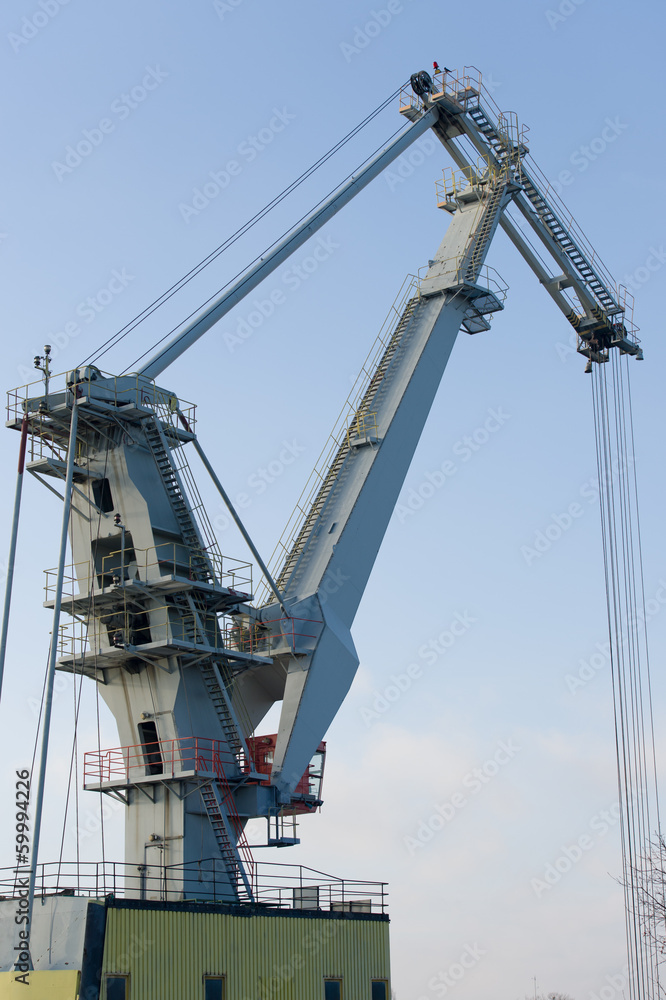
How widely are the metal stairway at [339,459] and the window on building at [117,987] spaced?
13.4m

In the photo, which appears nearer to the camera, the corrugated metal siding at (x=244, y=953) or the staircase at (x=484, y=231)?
the corrugated metal siding at (x=244, y=953)

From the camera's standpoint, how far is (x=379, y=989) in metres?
31.6

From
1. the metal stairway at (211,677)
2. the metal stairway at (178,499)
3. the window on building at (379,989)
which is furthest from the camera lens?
the metal stairway at (178,499)

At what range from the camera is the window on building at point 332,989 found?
99.1ft

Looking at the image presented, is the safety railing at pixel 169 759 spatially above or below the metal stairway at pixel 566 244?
below

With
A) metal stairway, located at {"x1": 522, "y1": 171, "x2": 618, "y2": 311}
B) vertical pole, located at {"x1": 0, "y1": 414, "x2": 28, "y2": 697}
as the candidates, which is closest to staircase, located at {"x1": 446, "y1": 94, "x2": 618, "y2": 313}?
metal stairway, located at {"x1": 522, "y1": 171, "x2": 618, "y2": 311}

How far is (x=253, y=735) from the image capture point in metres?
36.2

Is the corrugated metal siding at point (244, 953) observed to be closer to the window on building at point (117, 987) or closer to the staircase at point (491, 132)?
the window on building at point (117, 987)

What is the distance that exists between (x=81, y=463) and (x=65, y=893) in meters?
12.5

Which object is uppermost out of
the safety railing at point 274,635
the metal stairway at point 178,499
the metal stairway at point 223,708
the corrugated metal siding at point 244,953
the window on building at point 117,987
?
the metal stairway at point 178,499

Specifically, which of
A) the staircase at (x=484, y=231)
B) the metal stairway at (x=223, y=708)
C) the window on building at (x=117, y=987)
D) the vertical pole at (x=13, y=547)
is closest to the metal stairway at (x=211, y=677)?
the metal stairway at (x=223, y=708)

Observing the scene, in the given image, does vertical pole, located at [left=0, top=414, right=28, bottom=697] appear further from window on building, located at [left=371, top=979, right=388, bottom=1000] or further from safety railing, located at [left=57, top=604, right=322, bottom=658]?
window on building, located at [left=371, top=979, right=388, bottom=1000]

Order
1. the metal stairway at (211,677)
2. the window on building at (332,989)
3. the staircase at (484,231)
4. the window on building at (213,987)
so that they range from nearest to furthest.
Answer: the window on building at (213,987) → the window on building at (332,989) → the metal stairway at (211,677) → the staircase at (484,231)

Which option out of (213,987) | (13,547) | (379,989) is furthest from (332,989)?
(13,547)
